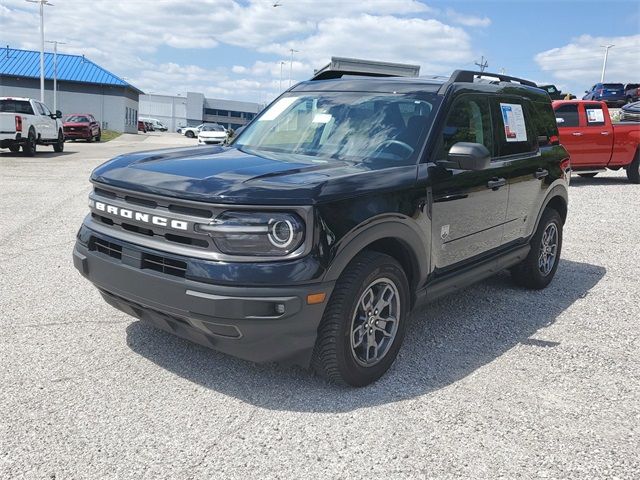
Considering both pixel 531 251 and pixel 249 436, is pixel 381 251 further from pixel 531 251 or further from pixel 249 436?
pixel 531 251

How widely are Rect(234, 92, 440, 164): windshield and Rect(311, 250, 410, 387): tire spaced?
0.80 metres

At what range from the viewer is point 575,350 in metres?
4.38

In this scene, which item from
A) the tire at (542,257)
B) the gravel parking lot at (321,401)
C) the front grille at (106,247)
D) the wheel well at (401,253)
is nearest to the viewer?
the gravel parking lot at (321,401)

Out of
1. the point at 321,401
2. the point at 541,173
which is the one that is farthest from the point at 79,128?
the point at 321,401

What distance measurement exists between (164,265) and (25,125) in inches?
735

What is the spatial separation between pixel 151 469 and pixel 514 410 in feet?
6.61

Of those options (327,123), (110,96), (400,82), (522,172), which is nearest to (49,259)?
(327,123)

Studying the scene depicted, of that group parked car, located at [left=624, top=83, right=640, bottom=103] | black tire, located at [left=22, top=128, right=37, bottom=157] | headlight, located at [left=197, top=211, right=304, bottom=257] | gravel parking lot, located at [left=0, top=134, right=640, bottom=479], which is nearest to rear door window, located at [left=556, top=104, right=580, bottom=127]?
gravel parking lot, located at [left=0, top=134, right=640, bottom=479]

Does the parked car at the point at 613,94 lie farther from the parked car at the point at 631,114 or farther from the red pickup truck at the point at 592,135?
the red pickup truck at the point at 592,135

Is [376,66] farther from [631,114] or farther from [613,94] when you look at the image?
[613,94]

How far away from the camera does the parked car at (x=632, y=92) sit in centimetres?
3691

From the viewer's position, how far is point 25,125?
19266 millimetres

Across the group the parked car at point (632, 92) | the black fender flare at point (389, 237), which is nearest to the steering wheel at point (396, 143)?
the black fender flare at point (389, 237)

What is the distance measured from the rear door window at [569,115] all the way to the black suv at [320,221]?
31.9 feet
